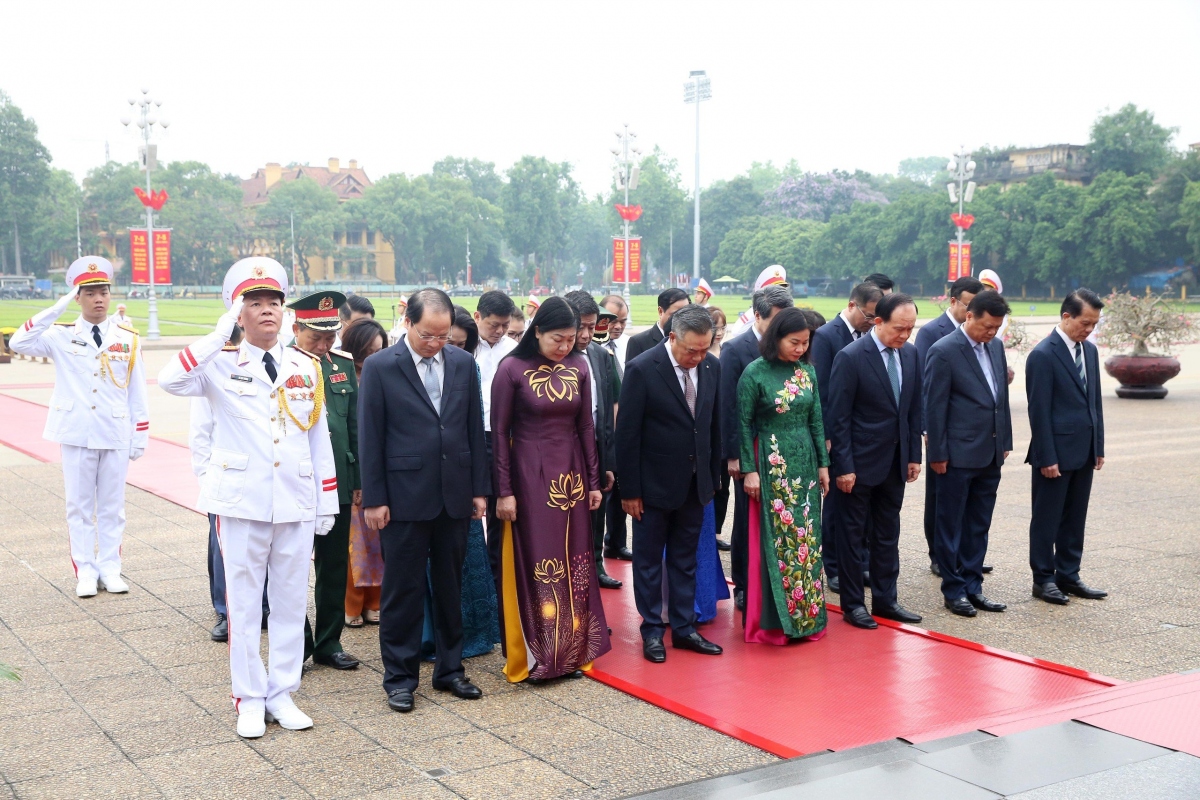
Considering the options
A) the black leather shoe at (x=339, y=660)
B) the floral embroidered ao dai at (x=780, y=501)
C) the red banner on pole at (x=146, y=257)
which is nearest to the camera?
the black leather shoe at (x=339, y=660)

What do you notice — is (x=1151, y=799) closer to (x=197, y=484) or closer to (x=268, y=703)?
(x=268, y=703)

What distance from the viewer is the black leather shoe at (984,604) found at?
222 inches

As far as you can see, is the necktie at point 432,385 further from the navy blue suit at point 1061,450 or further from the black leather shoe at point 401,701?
the navy blue suit at point 1061,450

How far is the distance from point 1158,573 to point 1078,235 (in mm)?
51519

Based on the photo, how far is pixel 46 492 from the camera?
9078 millimetres

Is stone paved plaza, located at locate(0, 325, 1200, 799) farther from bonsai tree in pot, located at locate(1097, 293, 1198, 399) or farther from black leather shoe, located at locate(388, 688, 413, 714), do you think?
bonsai tree in pot, located at locate(1097, 293, 1198, 399)

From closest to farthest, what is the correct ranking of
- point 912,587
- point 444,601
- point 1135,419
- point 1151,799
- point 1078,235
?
point 1151,799
point 444,601
point 912,587
point 1135,419
point 1078,235

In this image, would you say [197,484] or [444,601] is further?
[197,484]

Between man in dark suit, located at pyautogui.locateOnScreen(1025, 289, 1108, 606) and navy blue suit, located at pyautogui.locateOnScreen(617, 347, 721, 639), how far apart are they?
2.13 meters

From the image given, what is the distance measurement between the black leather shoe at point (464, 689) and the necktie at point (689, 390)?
1.60 meters

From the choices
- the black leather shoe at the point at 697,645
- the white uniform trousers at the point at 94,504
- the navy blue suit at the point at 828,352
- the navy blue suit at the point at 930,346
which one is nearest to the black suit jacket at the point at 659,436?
the black leather shoe at the point at 697,645

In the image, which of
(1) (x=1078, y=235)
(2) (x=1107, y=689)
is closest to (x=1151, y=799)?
(2) (x=1107, y=689)

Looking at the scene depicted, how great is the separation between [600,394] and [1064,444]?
103 inches

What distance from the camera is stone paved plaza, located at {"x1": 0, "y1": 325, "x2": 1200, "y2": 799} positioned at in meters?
3.53
